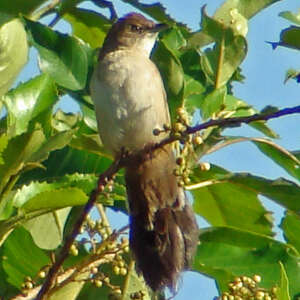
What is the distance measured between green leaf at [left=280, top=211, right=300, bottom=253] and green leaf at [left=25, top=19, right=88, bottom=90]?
1.02 meters

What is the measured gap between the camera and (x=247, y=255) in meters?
3.64

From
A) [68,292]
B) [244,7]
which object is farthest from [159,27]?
[68,292]

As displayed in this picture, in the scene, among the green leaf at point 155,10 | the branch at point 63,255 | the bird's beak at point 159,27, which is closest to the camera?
the branch at point 63,255

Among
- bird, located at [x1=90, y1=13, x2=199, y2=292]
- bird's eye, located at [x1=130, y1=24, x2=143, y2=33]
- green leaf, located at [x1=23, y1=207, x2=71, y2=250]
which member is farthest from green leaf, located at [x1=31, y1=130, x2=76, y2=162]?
bird's eye, located at [x1=130, y1=24, x2=143, y2=33]

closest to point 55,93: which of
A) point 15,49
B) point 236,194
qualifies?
point 15,49

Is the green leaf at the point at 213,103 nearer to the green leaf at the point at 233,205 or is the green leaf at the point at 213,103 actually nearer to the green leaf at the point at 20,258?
the green leaf at the point at 233,205

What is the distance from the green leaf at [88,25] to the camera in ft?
14.1

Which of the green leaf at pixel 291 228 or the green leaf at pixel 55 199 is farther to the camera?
the green leaf at pixel 291 228

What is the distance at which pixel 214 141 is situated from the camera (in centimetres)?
354

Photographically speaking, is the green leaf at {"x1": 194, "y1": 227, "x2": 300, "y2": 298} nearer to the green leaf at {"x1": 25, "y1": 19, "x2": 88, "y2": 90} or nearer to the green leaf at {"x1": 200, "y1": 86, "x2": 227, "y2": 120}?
the green leaf at {"x1": 200, "y1": 86, "x2": 227, "y2": 120}

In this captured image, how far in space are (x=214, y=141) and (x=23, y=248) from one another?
0.81 meters

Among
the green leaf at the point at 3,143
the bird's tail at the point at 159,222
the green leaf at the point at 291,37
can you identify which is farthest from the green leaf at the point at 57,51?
the green leaf at the point at 291,37

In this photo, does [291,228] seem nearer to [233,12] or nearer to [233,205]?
[233,205]

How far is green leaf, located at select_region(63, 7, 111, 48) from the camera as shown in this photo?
14.1ft
